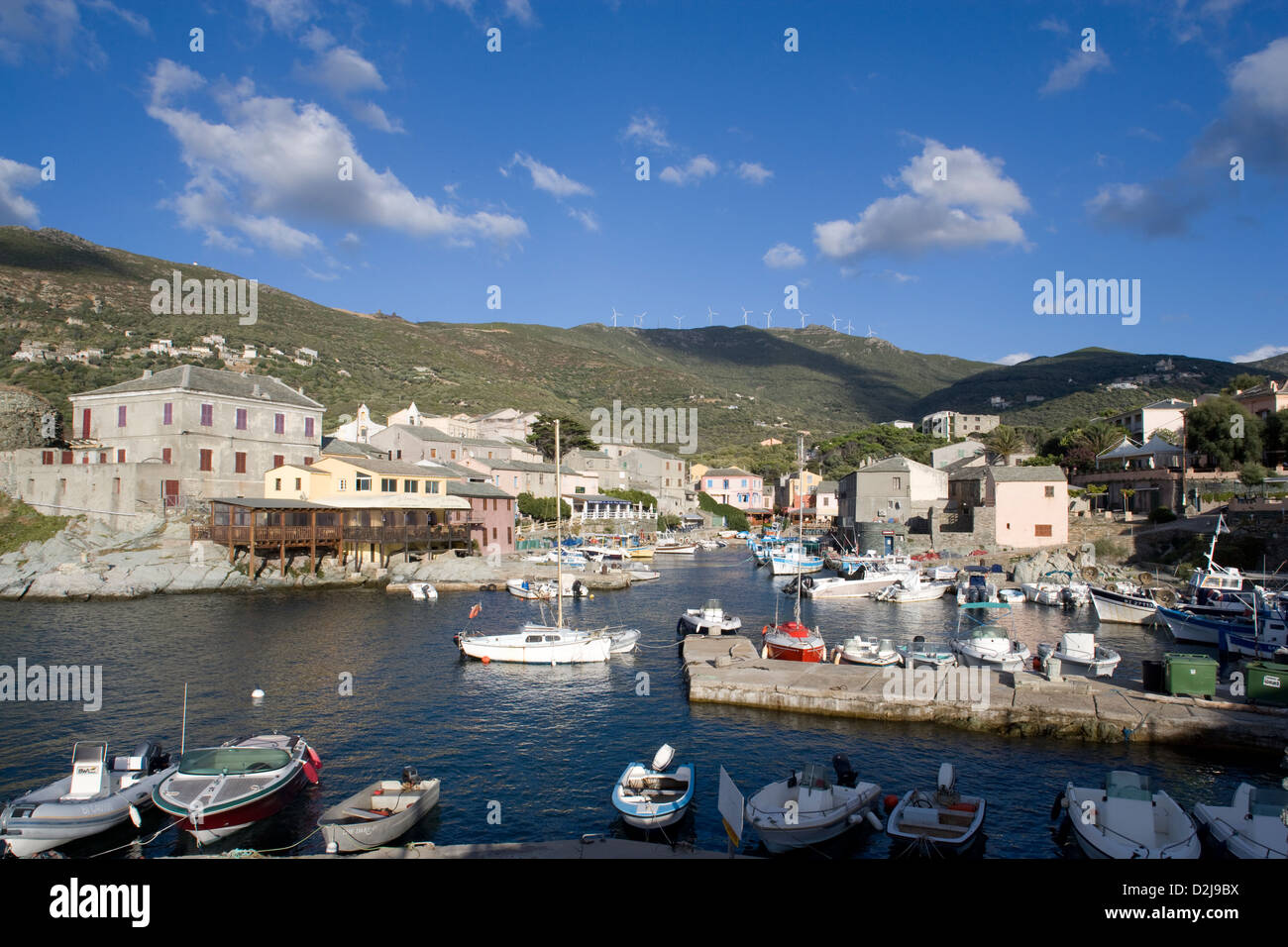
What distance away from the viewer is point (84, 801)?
15.0 m

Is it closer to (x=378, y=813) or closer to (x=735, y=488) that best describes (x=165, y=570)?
(x=378, y=813)

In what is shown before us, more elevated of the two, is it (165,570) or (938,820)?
(165,570)

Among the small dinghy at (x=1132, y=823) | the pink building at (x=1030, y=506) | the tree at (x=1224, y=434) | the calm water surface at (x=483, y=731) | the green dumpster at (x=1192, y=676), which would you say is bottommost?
the calm water surface at (x=483, y=731)

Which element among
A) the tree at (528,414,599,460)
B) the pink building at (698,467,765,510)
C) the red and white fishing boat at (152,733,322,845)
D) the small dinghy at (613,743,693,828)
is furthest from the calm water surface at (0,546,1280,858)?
the pink building at (698,467,765,510)

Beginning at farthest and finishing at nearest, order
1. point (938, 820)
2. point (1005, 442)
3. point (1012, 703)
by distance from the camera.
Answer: point (1005, 442)
point (1012, 703)
point (938, 820)

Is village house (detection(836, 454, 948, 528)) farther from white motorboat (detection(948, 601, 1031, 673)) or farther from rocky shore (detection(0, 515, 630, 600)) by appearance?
white motorboat (detection(948, 601, 1031, 673))

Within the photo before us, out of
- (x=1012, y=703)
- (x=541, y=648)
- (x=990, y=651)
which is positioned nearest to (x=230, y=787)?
(x=541, y=648)

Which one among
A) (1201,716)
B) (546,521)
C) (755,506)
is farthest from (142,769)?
(755,506)

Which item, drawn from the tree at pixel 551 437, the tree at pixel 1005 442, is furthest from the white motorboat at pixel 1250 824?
the tree at pixel 551 437

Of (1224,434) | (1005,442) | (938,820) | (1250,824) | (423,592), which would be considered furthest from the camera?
(1005,442)

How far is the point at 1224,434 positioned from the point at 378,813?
6667 centimetres

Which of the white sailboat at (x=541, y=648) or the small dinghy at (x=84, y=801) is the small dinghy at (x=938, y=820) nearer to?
the small dinghy at (x=84, y=801)

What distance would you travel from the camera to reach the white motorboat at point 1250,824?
12.1 m

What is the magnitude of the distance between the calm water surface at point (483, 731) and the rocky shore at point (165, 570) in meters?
5.92
